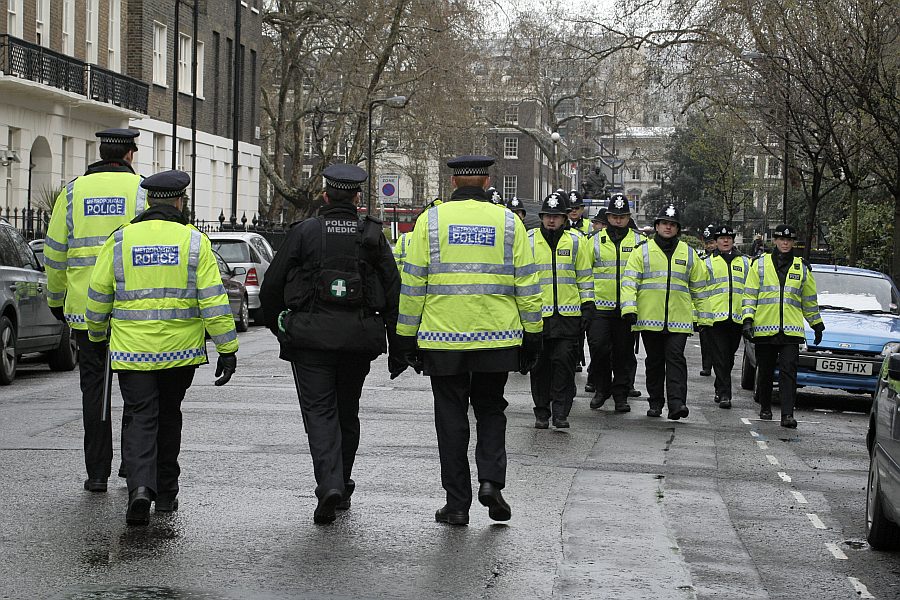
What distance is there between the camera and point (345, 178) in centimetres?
798

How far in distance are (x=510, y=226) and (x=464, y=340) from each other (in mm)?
673

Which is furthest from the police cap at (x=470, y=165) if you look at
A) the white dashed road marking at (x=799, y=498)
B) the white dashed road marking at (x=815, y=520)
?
the white dashed road marking at (x=799, y=498)

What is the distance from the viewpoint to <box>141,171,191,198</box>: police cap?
7973 mm

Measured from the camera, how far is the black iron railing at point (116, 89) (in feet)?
123

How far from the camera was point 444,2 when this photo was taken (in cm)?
4988

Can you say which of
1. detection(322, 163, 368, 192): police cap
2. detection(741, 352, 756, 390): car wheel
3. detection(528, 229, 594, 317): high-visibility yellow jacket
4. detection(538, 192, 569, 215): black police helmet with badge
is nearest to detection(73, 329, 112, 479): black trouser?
detection(322, 163, 368, 192): police cap

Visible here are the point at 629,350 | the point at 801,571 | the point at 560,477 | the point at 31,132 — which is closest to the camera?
the point at 801,571

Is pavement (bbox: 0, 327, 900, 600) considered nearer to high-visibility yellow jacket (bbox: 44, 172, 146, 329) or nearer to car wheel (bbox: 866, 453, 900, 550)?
car wheel (bbox: 866, 453, 900, 550)

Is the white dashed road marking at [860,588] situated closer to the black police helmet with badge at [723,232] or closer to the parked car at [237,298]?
the black police helmet with badge at [723,232]

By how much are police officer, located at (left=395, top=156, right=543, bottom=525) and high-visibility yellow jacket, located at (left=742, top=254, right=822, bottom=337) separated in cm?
661

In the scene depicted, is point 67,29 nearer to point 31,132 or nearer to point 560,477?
point 31,132

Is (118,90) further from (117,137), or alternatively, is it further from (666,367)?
(117,137)

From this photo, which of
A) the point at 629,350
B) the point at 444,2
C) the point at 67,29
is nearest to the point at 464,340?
the point at 629,350

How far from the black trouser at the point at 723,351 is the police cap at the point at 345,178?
844cm
